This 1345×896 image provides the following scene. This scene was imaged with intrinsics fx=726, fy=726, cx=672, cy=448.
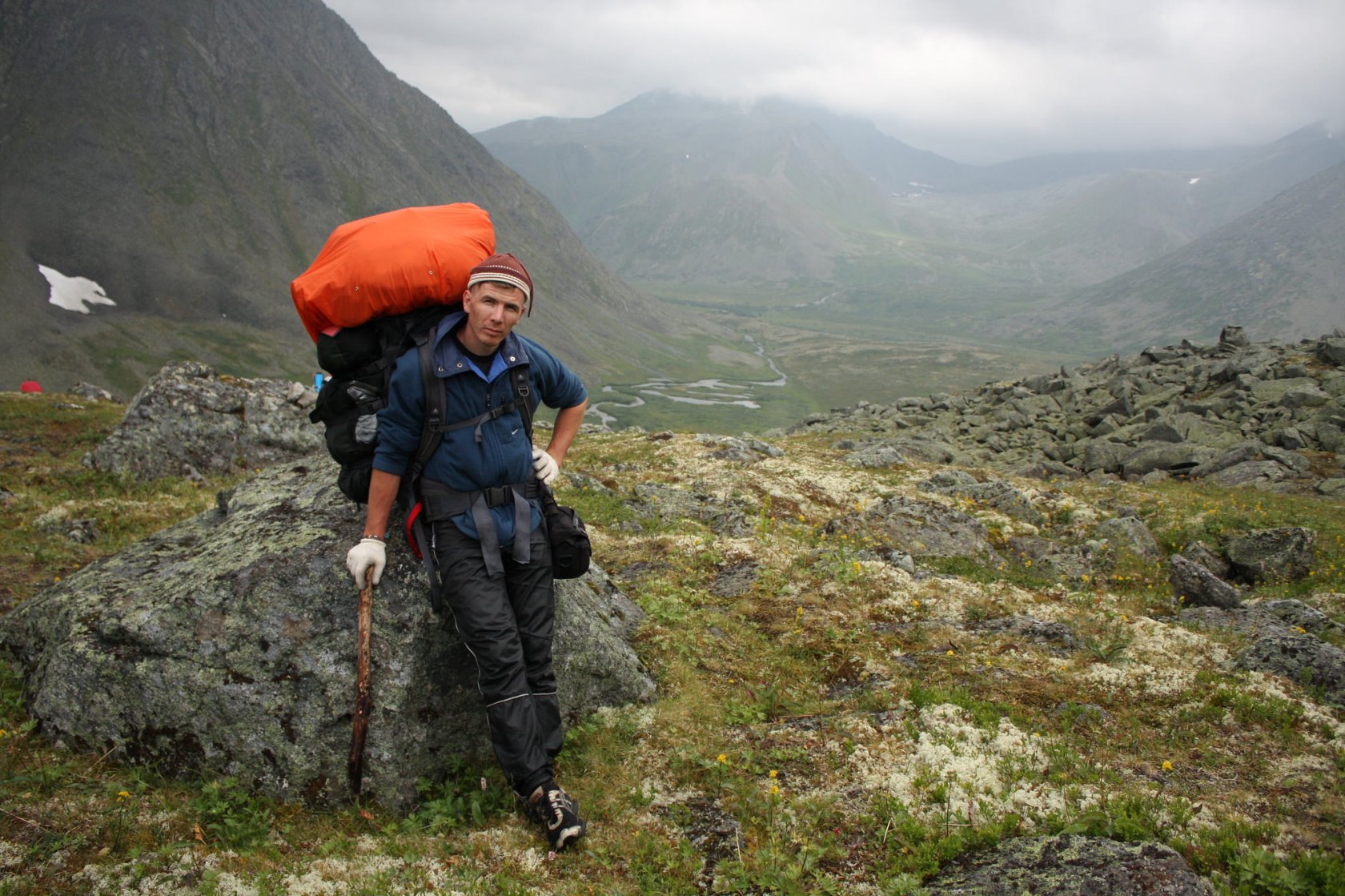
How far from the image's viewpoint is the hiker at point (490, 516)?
808cm

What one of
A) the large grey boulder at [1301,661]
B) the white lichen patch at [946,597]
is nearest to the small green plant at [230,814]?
the white lichen patch at [946,597]

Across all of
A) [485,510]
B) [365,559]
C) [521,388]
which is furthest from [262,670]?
[521,388]

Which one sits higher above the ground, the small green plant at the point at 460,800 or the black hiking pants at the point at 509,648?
the black hiking pants at the point at 509,648

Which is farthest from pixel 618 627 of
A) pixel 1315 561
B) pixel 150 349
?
pixel 150 349

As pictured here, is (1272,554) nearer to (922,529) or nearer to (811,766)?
(922,529)

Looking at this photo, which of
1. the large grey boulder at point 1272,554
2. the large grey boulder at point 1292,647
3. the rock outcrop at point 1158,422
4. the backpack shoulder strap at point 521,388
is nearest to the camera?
the backpack shoulder strap at point 521,388

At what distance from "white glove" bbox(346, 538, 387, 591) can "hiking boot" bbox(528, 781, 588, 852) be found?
3121mm

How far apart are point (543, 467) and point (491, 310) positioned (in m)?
2.10

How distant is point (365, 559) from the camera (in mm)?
8398

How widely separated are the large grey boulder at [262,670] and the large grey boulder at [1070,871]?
5714 mm

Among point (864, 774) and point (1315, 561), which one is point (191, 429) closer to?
point (864, 774)

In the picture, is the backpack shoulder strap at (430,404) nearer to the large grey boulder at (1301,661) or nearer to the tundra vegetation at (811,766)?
the tundra vegetation at (811,766)

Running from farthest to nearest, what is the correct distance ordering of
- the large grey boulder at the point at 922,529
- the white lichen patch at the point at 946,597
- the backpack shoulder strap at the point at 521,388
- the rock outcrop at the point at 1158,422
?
1. the rock outcrop at the point at 1158,422
2. the large grey boulder at the point at 922,529
3. the white lichen patch at the point at 946,597
4. the backpack shoulder strap at the point at 521,388

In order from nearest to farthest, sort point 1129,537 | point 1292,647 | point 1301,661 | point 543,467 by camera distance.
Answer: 1. point 543,467
2. point 1301,661
3. point 1292,647
4. point 1129,537
